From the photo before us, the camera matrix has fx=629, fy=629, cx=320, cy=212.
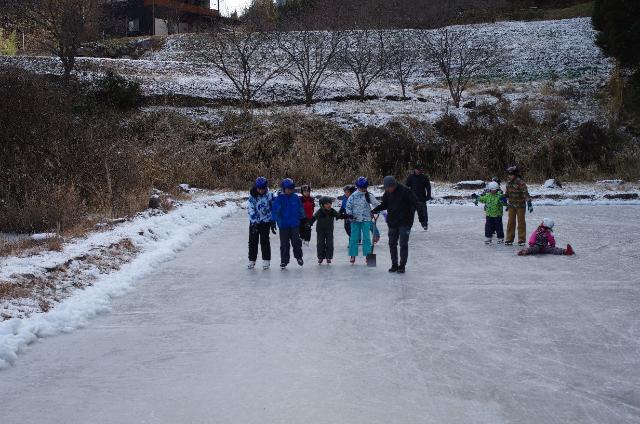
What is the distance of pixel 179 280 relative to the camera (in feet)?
31.9

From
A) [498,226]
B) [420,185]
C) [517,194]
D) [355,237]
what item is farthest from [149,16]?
[355,237]

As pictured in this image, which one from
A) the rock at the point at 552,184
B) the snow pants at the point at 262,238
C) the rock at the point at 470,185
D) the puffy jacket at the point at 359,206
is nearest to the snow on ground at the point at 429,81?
the rock at the point at 470,185

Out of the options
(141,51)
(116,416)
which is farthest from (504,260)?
(141,51)

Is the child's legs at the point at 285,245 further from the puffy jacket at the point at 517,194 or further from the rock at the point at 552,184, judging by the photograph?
the rock at the point at 552,184

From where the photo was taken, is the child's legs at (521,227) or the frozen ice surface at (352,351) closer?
the frozen ice surface at (352,351)

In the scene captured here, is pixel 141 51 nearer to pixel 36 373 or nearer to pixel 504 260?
pixel 504 260

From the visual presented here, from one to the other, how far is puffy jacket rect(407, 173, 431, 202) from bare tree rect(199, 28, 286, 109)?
21.6m

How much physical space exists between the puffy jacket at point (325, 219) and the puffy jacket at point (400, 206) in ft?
3.54

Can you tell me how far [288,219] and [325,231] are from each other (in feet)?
2.27

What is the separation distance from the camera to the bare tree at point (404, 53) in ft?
144

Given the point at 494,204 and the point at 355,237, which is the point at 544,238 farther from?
the point at 355,237

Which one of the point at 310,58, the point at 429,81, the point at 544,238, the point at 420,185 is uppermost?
the point at 310,58

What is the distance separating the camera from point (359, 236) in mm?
11078

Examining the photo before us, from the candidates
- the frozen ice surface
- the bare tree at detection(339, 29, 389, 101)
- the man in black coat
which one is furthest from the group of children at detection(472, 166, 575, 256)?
the bare tree at detection(339, 29, 389, 101)
